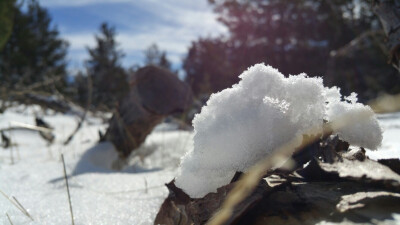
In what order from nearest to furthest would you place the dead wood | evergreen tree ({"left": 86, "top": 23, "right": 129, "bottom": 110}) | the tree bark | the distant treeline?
the dead wood → the tree bark → the distant treeline → evergreen tree ({"left": 86, "top": 23, "right": 129, "bottom": 110})

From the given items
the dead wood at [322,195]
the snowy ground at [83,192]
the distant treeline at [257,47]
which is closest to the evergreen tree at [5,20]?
the snowy ground at [83,192]

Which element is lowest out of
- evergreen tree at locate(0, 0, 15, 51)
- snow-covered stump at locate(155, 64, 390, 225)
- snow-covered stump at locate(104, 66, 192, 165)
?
snow-covered stump at locate(155, 64, 390, 225)

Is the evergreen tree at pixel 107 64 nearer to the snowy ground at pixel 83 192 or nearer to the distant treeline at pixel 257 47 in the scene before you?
the distant treeline at pixel 257 47

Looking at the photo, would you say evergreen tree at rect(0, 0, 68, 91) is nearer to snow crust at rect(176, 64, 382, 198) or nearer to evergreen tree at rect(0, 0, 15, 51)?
evergreen tree at rect(0, 0, 15, 51)

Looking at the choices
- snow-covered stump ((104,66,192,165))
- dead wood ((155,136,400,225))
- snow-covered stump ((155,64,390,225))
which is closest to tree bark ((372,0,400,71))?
snow-covered stump ((155,64,390,225))

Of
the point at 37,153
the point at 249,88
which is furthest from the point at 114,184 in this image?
the point at 37,153

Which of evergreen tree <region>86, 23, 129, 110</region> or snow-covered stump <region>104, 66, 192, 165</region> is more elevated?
evergreen tree <region>86, 23, 129, 110</region>

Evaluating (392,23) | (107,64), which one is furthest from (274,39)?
(392,23)

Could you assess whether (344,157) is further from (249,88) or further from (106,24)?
(106,24)
